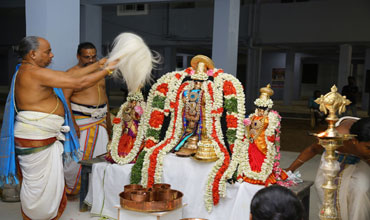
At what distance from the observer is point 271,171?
3.48 meters

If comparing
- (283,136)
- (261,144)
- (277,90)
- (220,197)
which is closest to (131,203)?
(220,197)

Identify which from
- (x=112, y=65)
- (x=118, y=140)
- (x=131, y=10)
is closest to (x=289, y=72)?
(x=131, y=10)

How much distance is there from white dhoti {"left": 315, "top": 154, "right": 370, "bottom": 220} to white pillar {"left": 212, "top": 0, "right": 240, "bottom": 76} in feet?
15.4

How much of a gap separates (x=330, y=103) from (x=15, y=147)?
2.80 m

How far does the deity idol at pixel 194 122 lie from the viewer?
373cm

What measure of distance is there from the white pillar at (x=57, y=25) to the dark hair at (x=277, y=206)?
3374 mm

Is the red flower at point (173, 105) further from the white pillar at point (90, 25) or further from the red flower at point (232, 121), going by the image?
the white pillar at point (90, 25)

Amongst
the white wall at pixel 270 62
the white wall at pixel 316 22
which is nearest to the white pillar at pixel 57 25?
the white wall at pixel 316 22

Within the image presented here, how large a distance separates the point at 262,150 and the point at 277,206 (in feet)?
6.08

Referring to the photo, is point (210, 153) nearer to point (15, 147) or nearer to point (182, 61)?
point (15, 147)

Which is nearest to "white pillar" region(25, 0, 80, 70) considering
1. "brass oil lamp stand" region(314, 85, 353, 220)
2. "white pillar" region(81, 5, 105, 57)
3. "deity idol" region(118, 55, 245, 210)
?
"deity idol" region(118, 55, 245, 210)

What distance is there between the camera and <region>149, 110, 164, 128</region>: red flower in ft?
13.4

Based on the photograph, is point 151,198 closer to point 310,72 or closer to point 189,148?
point 189,148

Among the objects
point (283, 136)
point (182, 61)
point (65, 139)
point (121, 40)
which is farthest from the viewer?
point (182, 61)
